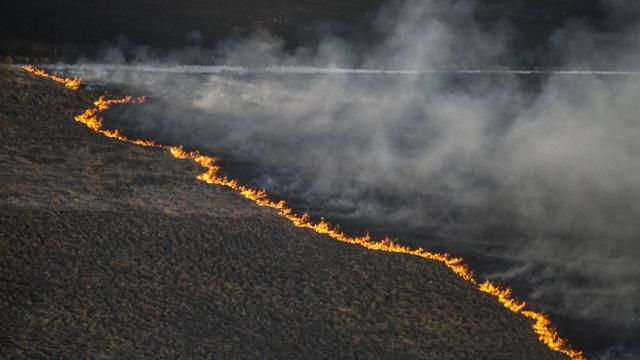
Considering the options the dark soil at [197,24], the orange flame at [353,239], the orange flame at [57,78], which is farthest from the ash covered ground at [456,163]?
the dark soil at [197,24]

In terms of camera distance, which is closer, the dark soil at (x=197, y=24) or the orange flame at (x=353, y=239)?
the orange flame at (x=353, y=239)

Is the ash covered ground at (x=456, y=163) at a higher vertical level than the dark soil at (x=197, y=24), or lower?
lower

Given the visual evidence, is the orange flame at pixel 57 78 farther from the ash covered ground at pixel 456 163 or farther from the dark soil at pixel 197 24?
the ash covered ground at pixel 456 163

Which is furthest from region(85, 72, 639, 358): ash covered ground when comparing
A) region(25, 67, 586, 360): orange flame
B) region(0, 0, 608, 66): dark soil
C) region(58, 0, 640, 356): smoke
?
region(0, 0, 608, 66): dark soil

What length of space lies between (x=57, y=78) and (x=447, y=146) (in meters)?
4.68

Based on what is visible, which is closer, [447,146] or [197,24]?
[447,146]

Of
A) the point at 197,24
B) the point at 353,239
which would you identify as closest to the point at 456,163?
the point at 353,239

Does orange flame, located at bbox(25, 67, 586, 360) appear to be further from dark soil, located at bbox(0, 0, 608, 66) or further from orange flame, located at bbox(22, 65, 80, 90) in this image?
dark soil, located at bbox(0, 0, 608, 66)

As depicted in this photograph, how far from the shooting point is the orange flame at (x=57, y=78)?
333 inches

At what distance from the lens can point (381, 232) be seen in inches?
235

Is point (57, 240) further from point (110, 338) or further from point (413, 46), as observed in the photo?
point (413, 46)

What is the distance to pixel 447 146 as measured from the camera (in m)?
8.13

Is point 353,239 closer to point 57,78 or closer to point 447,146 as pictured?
point 447,146

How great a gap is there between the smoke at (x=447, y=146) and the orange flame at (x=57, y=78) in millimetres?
526
